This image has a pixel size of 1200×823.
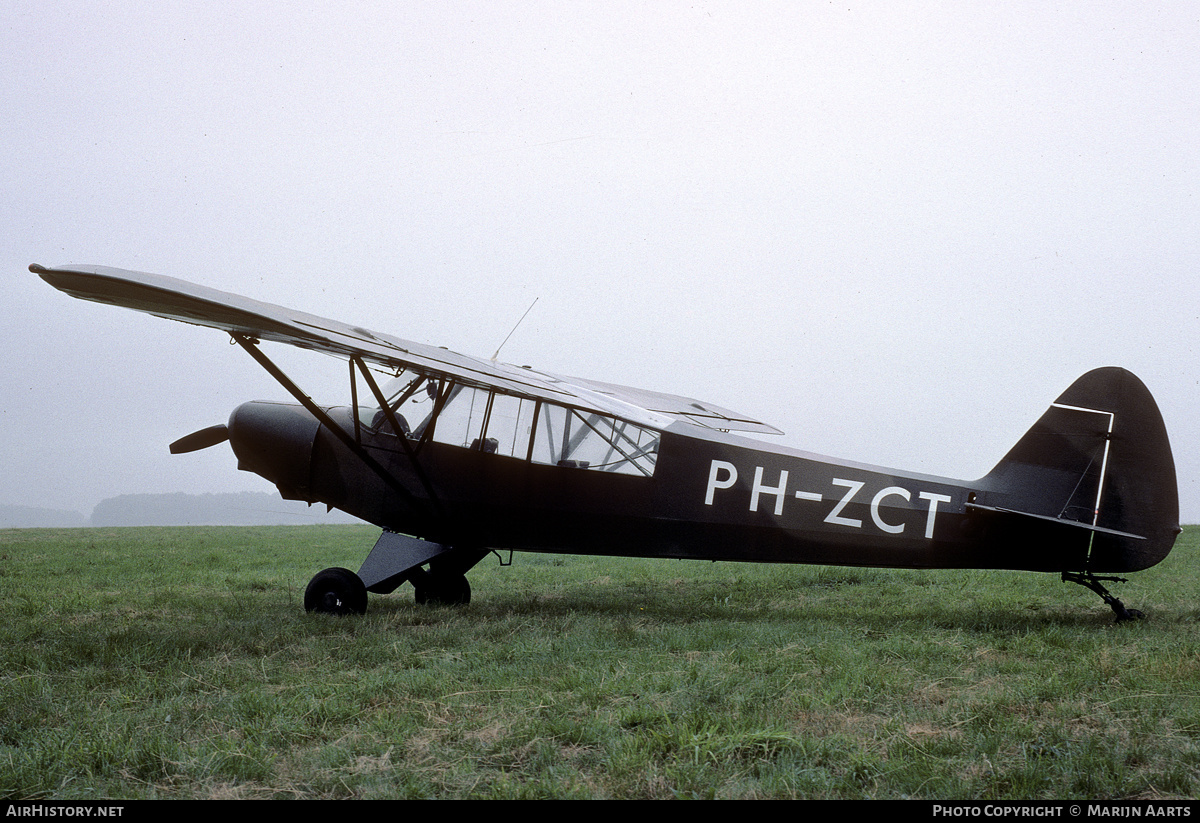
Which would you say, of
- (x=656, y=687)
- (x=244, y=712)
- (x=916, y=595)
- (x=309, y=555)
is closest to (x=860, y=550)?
(x=916, y=595)

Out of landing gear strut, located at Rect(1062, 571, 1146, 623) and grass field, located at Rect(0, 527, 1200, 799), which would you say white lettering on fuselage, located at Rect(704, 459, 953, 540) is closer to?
grass field, located at Rect(0, 527, 1200, 799)

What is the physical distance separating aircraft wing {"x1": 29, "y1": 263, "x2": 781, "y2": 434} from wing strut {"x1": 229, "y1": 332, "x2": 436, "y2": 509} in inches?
4.3

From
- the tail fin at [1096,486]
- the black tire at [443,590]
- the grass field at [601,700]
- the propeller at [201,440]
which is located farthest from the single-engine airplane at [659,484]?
the propeller at [201,440]

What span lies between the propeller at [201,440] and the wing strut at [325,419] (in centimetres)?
167

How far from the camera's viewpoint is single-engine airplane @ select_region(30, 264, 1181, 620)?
6.54m

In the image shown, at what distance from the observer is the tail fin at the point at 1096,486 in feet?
21.4

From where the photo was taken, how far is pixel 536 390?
6.84 m

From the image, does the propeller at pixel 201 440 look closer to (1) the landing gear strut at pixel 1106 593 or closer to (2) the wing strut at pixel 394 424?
(2) the wing strut at pixel 394 424

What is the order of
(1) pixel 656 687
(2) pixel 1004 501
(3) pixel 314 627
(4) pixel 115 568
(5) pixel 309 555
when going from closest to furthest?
(1) pixel 656 687 → (3) pixel 314 627 → (2) pixel 1004 501 → (4) pixel 115 568 → (5) pixel 309 555

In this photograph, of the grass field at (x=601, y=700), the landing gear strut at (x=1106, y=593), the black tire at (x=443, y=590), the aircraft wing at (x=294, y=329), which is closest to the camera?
the grass field at (x=601, y=700)

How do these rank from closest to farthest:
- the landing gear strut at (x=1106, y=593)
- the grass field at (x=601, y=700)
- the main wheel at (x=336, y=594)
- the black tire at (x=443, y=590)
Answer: the grass field at (x=601, y=700) → the landing gear strut at (x=1106, y=593) → the main wheel at (x=336, y=594) → the black tire at (x=443, y=590)
